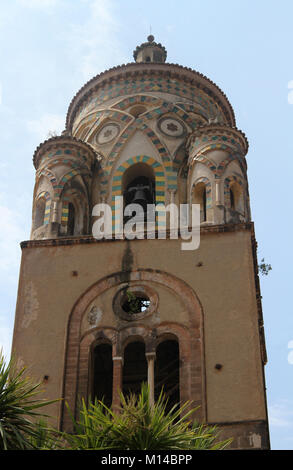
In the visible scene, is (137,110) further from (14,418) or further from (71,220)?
(14,418)

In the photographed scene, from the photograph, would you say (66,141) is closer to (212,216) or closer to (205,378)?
(212,216)

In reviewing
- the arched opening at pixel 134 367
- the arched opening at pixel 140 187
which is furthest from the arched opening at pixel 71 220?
the arched opening at pixel 134 367

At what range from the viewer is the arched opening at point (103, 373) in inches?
824

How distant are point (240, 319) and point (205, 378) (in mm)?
1393

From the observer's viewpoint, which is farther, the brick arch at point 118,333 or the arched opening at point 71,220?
the arched opening at point 71,220

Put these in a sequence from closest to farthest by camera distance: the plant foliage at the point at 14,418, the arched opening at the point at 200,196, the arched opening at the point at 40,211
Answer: the plant foliage at the point at 14,418 < the arched opening at the point at 200,196 < the arched opening at the point at 40,211

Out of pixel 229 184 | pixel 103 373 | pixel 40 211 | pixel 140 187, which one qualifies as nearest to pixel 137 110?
pixel 140 187

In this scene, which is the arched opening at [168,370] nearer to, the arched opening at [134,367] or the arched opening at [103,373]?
the arched opening at [134,367]

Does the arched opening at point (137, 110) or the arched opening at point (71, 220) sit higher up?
the arched opening at point (137, 110)

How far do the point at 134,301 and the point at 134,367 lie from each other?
185cm

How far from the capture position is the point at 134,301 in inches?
794

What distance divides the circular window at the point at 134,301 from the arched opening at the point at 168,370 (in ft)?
2.89

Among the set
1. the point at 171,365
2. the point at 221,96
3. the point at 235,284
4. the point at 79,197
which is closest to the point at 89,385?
the point at 171,365

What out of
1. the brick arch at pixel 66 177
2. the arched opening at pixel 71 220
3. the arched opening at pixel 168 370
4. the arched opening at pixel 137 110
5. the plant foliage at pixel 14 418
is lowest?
the plant foliage at pixel 14 418
